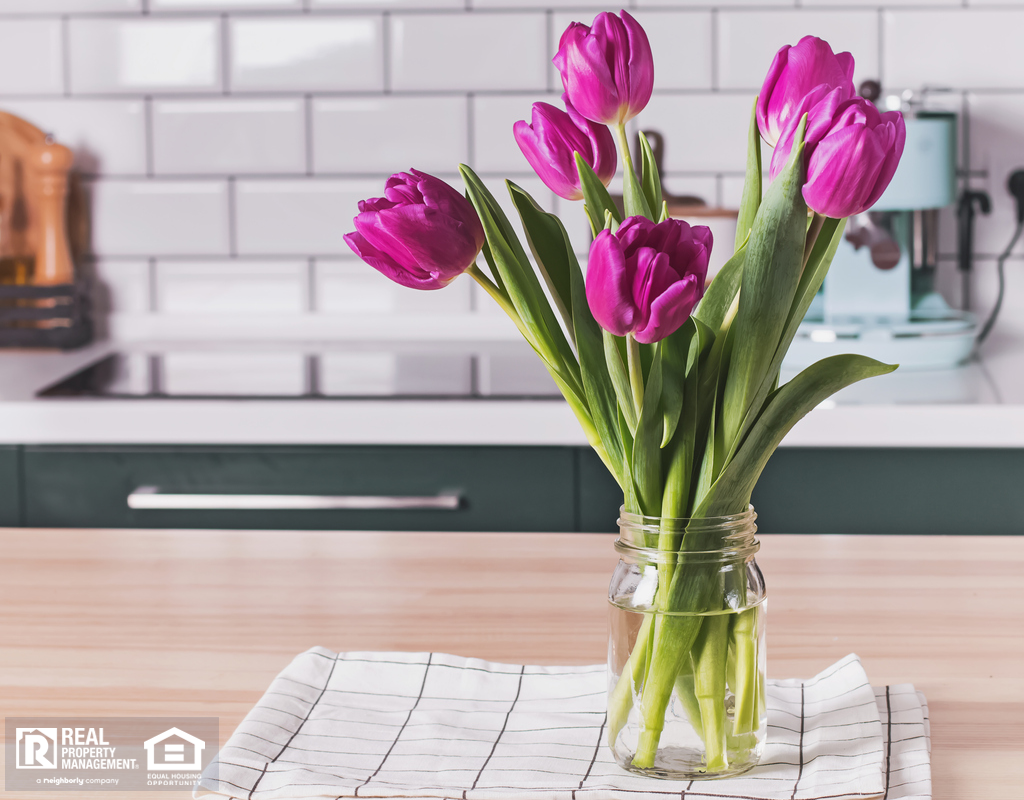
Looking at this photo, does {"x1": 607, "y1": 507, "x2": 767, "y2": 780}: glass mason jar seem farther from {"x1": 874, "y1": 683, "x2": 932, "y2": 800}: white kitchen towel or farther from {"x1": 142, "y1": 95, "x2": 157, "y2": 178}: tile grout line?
{"x1": 142, "y1": 95, "x2": 157, "y2": 178}: tile grout line

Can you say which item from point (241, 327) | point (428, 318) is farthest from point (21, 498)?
point (428, 318)

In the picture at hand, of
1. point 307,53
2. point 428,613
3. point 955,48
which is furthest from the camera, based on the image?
point 307,53


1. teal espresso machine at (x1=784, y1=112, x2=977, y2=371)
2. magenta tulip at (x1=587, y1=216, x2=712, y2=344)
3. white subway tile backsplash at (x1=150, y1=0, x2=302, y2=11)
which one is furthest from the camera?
white subway tile backsplash at (x1=150, y1=0, x2=302, y2=11)

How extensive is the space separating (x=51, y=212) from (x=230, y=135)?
0.34 m

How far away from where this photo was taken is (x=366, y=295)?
193 cm

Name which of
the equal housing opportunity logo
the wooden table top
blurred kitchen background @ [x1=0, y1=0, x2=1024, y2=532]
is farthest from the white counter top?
the equal housing opportunity logo

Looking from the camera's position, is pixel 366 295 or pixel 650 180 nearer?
pixel 650 180

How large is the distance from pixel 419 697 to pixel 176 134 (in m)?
1.58

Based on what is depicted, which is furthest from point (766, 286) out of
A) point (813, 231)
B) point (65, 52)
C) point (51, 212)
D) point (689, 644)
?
point (65, 52)

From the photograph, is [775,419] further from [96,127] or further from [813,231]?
[96,127]

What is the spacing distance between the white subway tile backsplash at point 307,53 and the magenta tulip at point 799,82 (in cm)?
157

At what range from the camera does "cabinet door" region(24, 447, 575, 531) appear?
1347 millimetres

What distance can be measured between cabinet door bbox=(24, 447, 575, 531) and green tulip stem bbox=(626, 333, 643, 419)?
0.92 m

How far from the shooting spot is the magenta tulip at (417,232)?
386 millimetres
